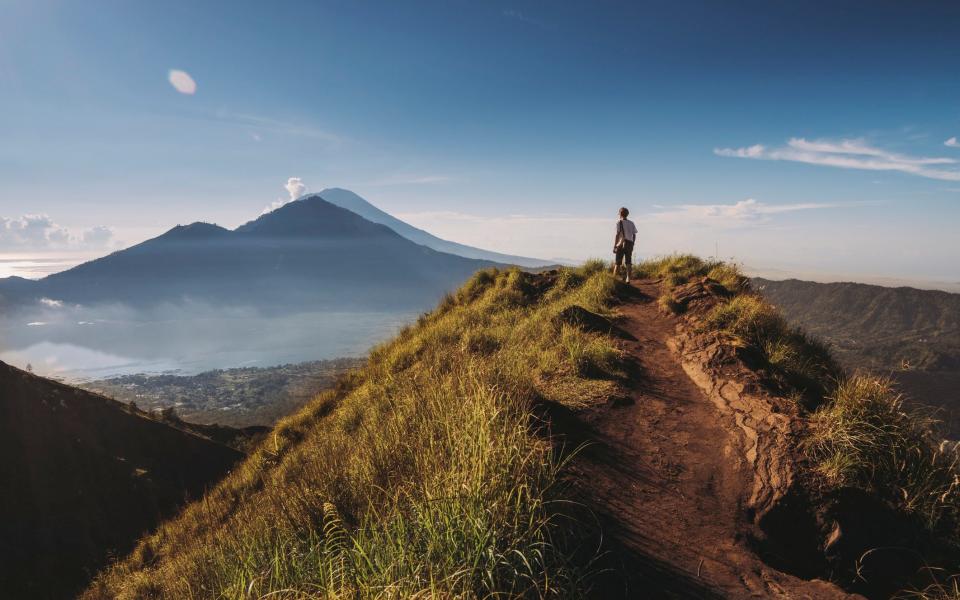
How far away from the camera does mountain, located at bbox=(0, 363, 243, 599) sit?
59.8 feet

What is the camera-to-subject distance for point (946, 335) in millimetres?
145250

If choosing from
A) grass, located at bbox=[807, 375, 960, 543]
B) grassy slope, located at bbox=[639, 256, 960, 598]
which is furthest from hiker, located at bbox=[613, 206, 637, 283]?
grass, located at bbox=[807, 375, 960, 543]

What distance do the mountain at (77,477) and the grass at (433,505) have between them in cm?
1417

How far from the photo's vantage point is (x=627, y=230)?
1332 centimetres

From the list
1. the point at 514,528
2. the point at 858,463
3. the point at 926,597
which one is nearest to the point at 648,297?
the point at 858,463

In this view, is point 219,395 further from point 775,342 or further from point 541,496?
point 541,496

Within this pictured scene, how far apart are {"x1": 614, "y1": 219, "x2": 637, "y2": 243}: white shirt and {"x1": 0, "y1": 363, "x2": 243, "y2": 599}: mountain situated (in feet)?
57.4

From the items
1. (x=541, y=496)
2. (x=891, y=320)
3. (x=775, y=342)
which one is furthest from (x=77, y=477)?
(x=891, y=320)

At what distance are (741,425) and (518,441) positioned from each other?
11.1 feet

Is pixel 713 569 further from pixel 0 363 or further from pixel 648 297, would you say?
pixel 0 363

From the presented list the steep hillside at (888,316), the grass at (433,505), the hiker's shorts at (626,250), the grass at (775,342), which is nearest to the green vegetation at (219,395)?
the hiker's shorts at (626,250)

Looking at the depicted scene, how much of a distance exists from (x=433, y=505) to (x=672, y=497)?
2.59 m

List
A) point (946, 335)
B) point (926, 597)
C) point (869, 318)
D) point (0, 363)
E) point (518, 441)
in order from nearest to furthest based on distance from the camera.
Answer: point (926, 597)
point (518, 441)
point (0, 363)
point (946, 335)
point (869, 318)

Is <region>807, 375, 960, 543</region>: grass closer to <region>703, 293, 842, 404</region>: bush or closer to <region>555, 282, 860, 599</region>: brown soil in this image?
<region>555, 282, 860, 599</region>: brown soil
